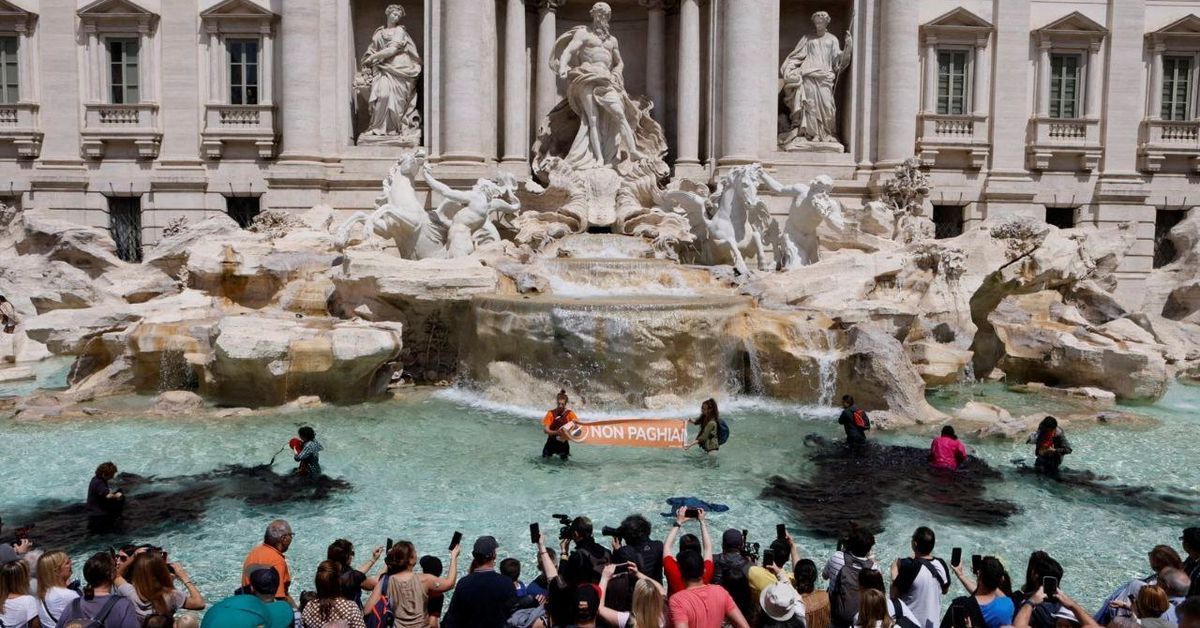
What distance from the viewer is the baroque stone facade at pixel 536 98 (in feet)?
58.7

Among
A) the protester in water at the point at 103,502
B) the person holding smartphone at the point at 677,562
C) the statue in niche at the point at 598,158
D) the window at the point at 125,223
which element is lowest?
the protester in water at the point at 103,502

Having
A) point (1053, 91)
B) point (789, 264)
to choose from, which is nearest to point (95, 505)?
point (789, 264)

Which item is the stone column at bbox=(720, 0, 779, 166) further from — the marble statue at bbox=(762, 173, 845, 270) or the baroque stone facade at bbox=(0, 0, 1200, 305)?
the marble statue at bbox=(762, 173, 845, 270)

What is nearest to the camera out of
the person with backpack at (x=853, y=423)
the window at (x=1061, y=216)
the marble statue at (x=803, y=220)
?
the person with backpack at (x=853, y=423)

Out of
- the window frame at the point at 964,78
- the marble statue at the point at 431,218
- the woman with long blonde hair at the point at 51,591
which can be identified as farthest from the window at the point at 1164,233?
the woman with long blonde hair at the point at 51,591

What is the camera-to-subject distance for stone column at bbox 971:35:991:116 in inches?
752

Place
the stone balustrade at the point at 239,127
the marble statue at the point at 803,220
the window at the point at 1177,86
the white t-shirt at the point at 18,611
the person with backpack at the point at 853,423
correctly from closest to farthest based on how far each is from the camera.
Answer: the white t-shirt at the point at 18,611
the person with backpack at the point at 853,423
the marble statue at the point at 803,220
the stone balustrade at the point at 239,127
the window at the point at 1177,86

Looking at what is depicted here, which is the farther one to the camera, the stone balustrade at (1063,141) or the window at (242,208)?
the stone balustrade at (1063,141)

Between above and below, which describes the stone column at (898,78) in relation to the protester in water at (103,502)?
above

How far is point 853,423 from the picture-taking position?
9070mm

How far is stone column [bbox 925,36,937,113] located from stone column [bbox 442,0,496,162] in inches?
391

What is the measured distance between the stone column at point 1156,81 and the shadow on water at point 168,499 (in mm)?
20585

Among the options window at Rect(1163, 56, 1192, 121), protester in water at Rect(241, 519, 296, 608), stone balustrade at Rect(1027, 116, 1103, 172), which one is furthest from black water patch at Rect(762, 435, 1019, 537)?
window at Rect(1163, 56, 1192, 121)

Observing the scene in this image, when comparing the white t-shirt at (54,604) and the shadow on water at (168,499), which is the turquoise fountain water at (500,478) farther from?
the white t-shirt at (54,604)
